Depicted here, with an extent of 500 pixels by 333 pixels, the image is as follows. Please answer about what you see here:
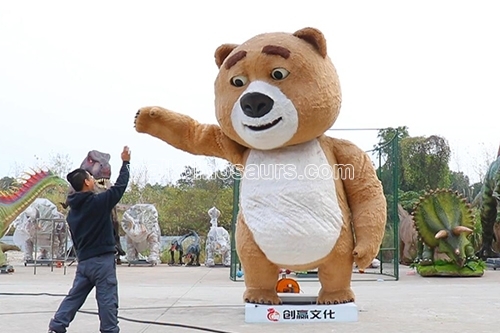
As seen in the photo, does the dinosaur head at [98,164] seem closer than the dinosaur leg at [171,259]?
Yes

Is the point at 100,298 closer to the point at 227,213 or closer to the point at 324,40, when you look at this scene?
the point at 324,40

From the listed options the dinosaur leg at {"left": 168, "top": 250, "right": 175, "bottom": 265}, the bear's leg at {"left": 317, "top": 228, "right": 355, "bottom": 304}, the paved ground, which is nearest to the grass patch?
the paved ground

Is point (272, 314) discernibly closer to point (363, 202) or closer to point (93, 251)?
point (363, 202)

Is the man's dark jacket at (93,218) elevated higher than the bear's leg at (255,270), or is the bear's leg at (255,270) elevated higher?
the man's dark jacket at (93,218)

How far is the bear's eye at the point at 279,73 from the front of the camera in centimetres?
391

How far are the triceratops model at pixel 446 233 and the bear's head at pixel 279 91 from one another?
18.7 feet

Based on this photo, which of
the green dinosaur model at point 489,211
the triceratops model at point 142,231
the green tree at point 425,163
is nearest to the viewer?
the green dinosaur model at point 489,211

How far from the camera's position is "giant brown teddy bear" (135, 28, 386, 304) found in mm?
3867

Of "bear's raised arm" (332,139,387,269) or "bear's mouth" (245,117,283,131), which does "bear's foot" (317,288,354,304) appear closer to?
"bear's raised arm" (332,139,387,269)

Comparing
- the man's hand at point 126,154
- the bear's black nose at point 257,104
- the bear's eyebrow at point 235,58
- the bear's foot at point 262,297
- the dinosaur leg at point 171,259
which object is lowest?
the dinosaur leg at point 171,259

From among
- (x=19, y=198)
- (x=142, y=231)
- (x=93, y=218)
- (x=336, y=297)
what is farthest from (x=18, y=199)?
(x=336, y=297)

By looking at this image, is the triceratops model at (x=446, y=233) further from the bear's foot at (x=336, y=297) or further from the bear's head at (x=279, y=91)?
the bear's head at (x=279, y=91)

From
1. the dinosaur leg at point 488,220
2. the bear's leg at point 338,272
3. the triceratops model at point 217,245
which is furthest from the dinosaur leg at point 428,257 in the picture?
the bear's leg at point 338,272

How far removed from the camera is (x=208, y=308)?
4910mm
